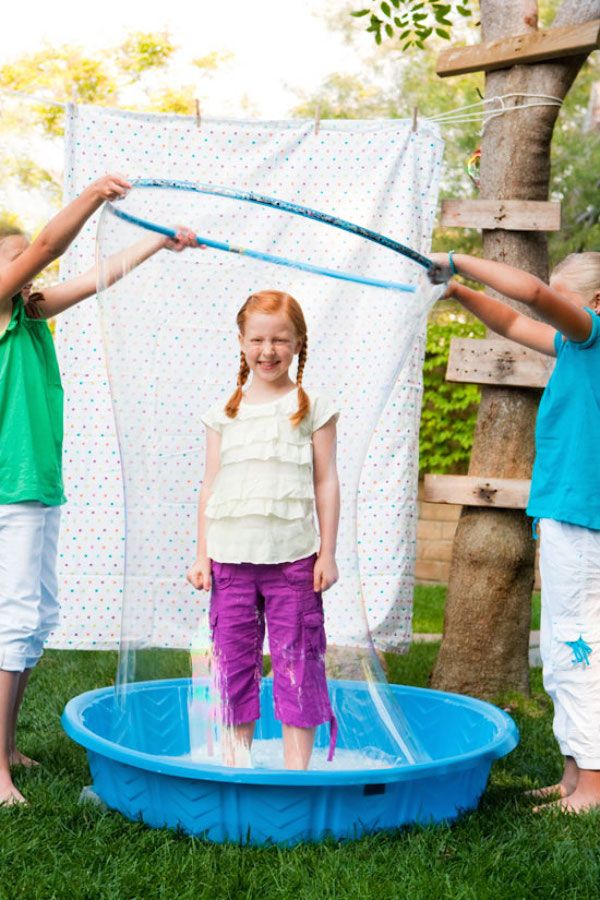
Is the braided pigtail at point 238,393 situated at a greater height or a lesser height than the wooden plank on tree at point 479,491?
greater

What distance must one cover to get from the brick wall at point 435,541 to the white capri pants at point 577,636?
16.8 ft

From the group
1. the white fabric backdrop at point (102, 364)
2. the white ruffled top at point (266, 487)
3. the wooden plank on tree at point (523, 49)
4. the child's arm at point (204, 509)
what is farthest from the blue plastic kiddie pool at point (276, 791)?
the wooden plank on tree at point (523, 49)

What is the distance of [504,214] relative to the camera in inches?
137

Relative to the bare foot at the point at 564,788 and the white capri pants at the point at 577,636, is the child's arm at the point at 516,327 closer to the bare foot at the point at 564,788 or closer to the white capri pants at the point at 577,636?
the white capri pants at the point at 577,636

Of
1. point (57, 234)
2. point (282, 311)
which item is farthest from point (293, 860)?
point (57, 234)

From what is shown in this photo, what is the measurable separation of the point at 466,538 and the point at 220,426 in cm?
145

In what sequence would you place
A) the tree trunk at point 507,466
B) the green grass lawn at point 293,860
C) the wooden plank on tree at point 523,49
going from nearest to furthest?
the green grass lawn at point 293,860, the wooden plank on tree at point 523,49, the tree trunk at point 507,466

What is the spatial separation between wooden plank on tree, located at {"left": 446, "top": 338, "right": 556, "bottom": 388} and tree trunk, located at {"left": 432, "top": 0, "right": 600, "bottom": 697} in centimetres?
10

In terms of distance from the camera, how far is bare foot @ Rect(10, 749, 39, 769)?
8.57ft

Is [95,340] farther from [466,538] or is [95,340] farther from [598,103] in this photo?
[598,103]

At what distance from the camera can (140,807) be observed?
217 cm

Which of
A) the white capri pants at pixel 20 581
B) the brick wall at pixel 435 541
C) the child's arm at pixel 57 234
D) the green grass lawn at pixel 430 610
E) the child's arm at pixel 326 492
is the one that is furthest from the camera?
the brick wall at pixel 435 541

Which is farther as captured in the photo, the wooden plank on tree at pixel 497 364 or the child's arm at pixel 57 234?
the wooden plank on tree at pixel 497 364

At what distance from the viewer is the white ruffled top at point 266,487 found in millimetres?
2252
